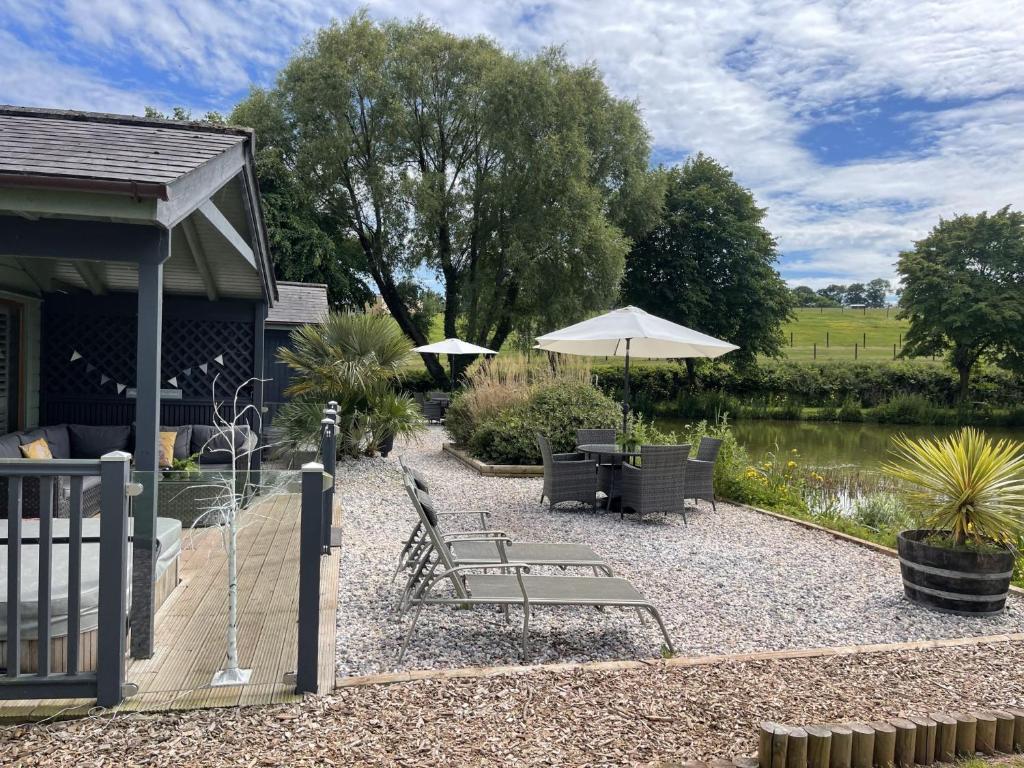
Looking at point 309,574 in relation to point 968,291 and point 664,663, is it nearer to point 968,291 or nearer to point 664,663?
point 664,663

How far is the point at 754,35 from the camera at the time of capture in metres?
14.6

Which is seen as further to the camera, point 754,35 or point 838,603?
point 754,35

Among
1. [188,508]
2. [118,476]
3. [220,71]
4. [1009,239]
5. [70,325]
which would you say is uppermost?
[220,71]

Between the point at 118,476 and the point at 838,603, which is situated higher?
the point at 118,476

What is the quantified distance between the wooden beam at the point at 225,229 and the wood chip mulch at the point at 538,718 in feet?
10.7

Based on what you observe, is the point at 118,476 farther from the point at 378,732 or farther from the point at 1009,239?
the point at 1009,239

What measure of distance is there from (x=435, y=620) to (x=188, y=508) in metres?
1.58

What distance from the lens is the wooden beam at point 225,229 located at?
505 centimetres

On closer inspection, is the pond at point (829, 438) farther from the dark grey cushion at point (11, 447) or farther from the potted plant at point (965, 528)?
the dark grey cushion at point (11, 447)

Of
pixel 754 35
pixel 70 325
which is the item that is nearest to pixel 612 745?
pixel 70 325

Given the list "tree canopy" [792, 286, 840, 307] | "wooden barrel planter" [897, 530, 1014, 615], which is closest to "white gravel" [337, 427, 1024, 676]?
"wooden barrel planter" [897, 530, 1014, 615]

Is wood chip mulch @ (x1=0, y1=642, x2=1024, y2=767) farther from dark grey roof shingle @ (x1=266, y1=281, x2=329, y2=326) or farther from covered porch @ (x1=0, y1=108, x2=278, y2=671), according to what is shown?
dark grey roof shingle @ (x1=266, y1=281, x2=329, y2=326)

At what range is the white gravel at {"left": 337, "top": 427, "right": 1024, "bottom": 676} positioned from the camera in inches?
156

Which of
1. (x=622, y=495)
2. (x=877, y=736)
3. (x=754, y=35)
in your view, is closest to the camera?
(x=877, y=736)
